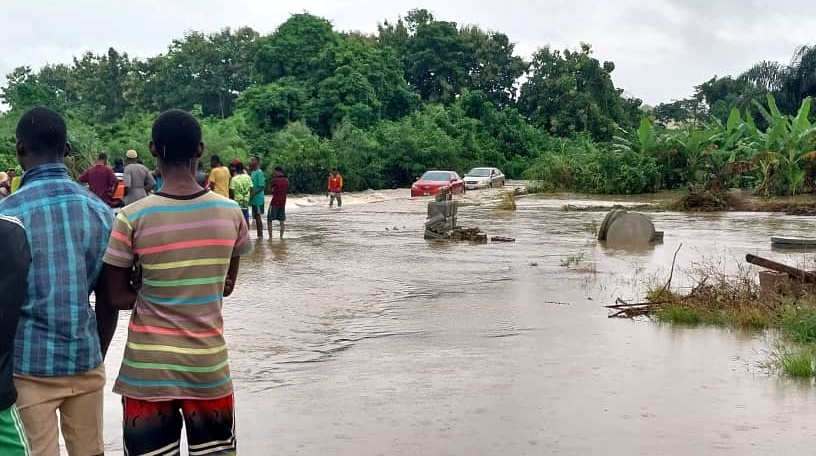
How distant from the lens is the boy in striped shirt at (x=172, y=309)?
3613 millimetres

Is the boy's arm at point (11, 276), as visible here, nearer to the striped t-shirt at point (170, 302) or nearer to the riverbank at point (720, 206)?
the striped t-shirt at point (170, 302)

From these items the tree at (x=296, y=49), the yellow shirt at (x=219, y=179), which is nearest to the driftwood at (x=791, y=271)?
the yellow shirt at (x=219, y=179)

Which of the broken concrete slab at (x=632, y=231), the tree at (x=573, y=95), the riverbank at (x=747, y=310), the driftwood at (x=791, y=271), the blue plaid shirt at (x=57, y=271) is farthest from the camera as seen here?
the tree at (x=573, y=95)

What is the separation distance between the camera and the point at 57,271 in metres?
3.57

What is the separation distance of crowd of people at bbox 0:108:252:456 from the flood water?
78.2 inches

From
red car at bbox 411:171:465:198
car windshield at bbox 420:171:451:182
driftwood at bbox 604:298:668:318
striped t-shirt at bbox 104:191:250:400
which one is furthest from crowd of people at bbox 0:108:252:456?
car windshield at bbox 420:171:451:182

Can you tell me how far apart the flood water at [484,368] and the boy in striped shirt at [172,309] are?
6.49 ft

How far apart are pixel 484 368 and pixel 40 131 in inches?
184

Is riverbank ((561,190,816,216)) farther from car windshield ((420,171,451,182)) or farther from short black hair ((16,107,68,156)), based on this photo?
short black hair ((16,107,68,156))

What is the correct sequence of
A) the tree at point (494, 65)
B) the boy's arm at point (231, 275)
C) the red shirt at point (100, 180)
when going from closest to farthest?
the boy's arm at point (231, 275)
the red shirt at point (100, 180)
the tree at point (494, 65)

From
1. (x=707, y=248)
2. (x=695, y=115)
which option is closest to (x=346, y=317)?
(x=707, y=248)

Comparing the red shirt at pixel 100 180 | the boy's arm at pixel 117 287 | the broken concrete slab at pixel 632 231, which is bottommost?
the broken concrete slab at pixel 632 231

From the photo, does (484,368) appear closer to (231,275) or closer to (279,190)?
(231,275)

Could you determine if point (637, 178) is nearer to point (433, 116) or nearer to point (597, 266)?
point (433, 116)
